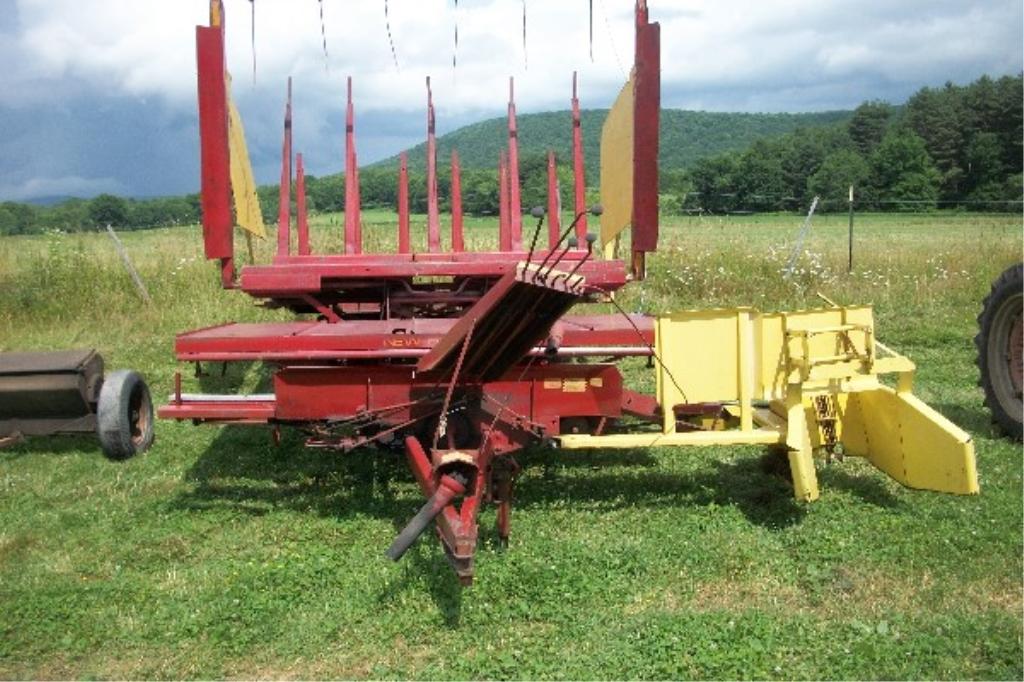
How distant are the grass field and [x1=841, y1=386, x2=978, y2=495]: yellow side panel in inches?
9.6

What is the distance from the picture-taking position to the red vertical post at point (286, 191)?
643 cm

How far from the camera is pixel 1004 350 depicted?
6.22 meters

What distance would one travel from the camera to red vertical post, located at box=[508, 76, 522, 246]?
657 cm

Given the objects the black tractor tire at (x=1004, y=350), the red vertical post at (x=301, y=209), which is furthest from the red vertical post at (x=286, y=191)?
the black tractor tire at (x=1004, y=350)

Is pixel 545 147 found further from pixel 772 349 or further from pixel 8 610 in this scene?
pixel 8 610

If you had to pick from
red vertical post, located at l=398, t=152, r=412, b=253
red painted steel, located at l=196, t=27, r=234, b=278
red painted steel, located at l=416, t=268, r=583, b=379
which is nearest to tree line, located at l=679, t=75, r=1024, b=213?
red vertical post, located at l=398, t=152, r=412, b=253

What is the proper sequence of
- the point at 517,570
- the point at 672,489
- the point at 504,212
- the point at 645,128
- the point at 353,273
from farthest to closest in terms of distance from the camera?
the point at 504,212 → the point at 353,273 → the point at 672,489 → the point at 645,128 → the point at 517,570

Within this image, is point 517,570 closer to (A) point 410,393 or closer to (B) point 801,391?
(A) point 410,393

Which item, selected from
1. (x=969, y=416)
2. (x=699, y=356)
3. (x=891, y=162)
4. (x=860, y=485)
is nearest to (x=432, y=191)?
(x=699, y=356)

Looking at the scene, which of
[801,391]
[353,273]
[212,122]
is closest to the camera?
[801,391]

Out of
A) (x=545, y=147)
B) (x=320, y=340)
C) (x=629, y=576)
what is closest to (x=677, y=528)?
(x=629, y=576)

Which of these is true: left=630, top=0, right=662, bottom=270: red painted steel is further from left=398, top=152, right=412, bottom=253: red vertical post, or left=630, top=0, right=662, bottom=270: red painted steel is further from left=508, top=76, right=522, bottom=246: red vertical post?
left=398, top=152, right=412, bottom=253: red vertical post

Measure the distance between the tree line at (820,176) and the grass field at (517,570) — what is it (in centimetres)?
285

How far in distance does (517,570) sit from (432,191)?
11.2 ft
